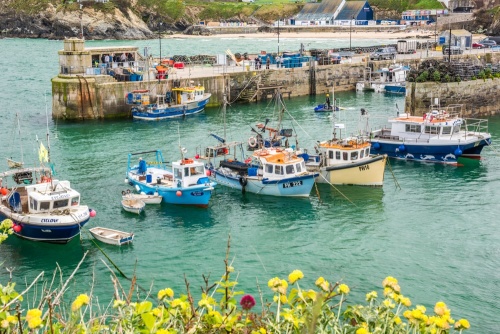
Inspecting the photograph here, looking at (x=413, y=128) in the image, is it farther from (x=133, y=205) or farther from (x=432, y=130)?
(x=133, y=205)

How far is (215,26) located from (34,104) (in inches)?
4448

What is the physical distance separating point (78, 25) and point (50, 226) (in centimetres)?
12456

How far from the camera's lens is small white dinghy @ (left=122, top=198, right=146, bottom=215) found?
99.0 ft

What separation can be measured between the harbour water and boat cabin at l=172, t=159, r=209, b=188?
4.13ft

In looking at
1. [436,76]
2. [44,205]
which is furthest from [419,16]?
[44,205]

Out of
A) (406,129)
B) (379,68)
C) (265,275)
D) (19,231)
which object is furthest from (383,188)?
(379,68)

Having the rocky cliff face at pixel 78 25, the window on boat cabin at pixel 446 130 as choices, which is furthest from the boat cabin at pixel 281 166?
the rocky cliff face at pixel 78 25

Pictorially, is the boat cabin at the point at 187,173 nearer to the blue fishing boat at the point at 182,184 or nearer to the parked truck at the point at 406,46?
the blue fishing boat at the point at 182,184

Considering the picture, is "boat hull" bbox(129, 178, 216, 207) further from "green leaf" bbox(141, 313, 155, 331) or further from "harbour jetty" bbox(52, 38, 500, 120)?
"green leaf" bbox(141, 313, 155, 331)

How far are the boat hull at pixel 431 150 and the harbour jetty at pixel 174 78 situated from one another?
430 inches

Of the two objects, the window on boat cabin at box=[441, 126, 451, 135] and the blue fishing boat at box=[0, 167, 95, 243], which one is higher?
the window on boat cabin at box=[441, 126, 451, 135]

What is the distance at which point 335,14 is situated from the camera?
168 m

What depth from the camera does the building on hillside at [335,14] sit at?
166 meters

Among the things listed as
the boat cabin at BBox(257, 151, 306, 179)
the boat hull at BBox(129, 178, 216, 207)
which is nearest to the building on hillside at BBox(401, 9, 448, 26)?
the boat cabin at BBox(257, 151, 306, 179)
